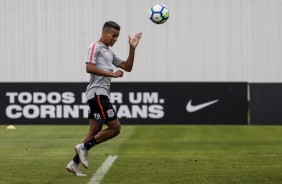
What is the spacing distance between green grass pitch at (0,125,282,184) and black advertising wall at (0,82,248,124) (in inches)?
194

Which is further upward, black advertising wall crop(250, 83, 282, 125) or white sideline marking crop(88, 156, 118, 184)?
white sideline marking crop(88, 156, 118, 184)

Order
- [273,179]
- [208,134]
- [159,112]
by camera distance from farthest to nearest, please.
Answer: [159,112]
[208,134]
[273,179]

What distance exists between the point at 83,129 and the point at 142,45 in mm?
7861

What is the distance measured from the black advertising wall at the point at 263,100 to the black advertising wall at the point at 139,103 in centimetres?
28

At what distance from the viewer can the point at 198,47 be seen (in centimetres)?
3156

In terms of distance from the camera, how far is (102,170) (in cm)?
1175

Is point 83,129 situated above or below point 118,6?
below

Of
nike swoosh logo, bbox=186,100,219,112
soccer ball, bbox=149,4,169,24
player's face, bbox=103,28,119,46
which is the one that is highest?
soccer ball, bbox=149,4,169,24

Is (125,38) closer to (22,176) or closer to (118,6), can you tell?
(118,6)

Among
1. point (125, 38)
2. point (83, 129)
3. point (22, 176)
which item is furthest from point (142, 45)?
point (22, 176)

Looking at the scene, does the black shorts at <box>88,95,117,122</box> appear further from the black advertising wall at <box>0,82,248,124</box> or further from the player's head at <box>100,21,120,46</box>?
the black advertising wall at <box>0,82,248,124</box>

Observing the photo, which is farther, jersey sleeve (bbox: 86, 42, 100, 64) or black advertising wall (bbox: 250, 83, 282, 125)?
black advertising wall (bbox: 250, 83, 282, 125)

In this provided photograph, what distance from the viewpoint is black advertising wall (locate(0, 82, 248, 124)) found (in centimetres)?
2786

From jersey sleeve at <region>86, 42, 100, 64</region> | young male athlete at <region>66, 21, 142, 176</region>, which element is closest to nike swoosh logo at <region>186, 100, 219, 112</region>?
young male athlete at <region>66, 21, 142, 176</region>
